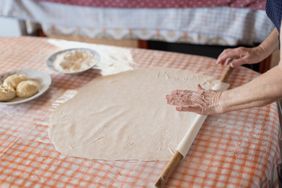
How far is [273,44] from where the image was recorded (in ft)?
4.52

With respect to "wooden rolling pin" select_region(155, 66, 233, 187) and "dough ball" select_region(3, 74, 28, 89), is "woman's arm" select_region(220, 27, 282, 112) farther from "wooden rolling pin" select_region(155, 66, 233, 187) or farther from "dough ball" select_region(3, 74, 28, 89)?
"dough ball" select_region(3, 74, 28, 89)

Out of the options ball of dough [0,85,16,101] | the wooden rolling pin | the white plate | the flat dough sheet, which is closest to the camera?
the wooden rolling pin

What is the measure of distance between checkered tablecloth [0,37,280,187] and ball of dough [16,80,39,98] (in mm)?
35

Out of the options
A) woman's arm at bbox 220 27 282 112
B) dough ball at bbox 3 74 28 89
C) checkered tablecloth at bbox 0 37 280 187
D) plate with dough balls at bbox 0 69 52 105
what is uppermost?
woman's arm at bbox 220 27 282 112

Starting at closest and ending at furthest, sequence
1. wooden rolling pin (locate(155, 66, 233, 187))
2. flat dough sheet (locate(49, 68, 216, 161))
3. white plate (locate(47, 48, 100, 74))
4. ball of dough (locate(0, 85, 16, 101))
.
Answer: wooden rolling pin (locate(155, 66, 233, 187)) → flat dough sheet (locate(49, 68, 216, 161)) → ball of dough (locate(0, 85, 16, 101)) → white plate (locate(47, 48, 100, 74))

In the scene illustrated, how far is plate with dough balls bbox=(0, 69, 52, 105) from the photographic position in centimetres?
129

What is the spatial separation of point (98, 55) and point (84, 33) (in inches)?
52.7

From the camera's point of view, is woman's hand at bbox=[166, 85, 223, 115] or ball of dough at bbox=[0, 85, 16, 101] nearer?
woman's hand at bbox=[166, 85, 223, 115]

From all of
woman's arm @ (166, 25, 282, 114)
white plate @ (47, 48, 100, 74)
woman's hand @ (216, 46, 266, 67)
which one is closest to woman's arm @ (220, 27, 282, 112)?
woman's arm @ (166, 25, 282, 114)

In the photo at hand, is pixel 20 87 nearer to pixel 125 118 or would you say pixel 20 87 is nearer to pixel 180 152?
pixel 125 118

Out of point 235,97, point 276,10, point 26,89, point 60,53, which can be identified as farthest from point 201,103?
point 60,53

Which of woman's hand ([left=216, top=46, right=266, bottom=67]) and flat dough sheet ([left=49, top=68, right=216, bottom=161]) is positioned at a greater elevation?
woman's hand ([left=216, top=46, right=266, bottom=67])

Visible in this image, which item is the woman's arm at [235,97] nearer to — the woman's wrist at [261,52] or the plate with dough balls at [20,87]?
the woman's wrist at [261,52]

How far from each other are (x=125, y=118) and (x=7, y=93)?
1.50 feet
